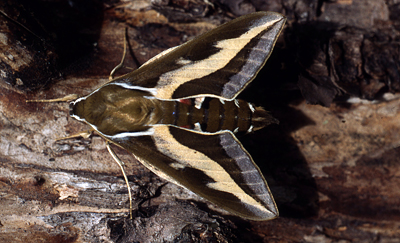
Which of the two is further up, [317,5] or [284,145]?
[317,5]

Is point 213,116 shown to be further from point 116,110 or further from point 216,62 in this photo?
point 116,110

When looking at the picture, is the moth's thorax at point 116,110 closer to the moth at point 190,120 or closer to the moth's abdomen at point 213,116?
the moth at point 190,120

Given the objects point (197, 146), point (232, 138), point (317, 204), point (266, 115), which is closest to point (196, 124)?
point (197, 146)

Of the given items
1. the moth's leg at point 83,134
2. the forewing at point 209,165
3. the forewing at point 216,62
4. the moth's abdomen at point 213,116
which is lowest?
the forewing at point 209,165

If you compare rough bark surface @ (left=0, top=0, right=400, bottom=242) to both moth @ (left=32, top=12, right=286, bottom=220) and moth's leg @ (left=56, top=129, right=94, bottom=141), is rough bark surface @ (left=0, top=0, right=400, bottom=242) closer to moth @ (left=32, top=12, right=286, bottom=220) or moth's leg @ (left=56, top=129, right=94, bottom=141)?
moth's leg @ (left=56, top=129, right=94, bottom=141)

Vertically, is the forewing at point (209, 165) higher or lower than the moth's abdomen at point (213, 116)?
lower

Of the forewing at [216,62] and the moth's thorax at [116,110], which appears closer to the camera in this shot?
the forewing at [216,62]

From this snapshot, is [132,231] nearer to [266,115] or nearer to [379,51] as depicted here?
[266,115]

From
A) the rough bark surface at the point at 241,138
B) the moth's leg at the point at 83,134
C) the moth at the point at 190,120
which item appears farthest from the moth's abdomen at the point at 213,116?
the moth's leg at the point at 83,134
